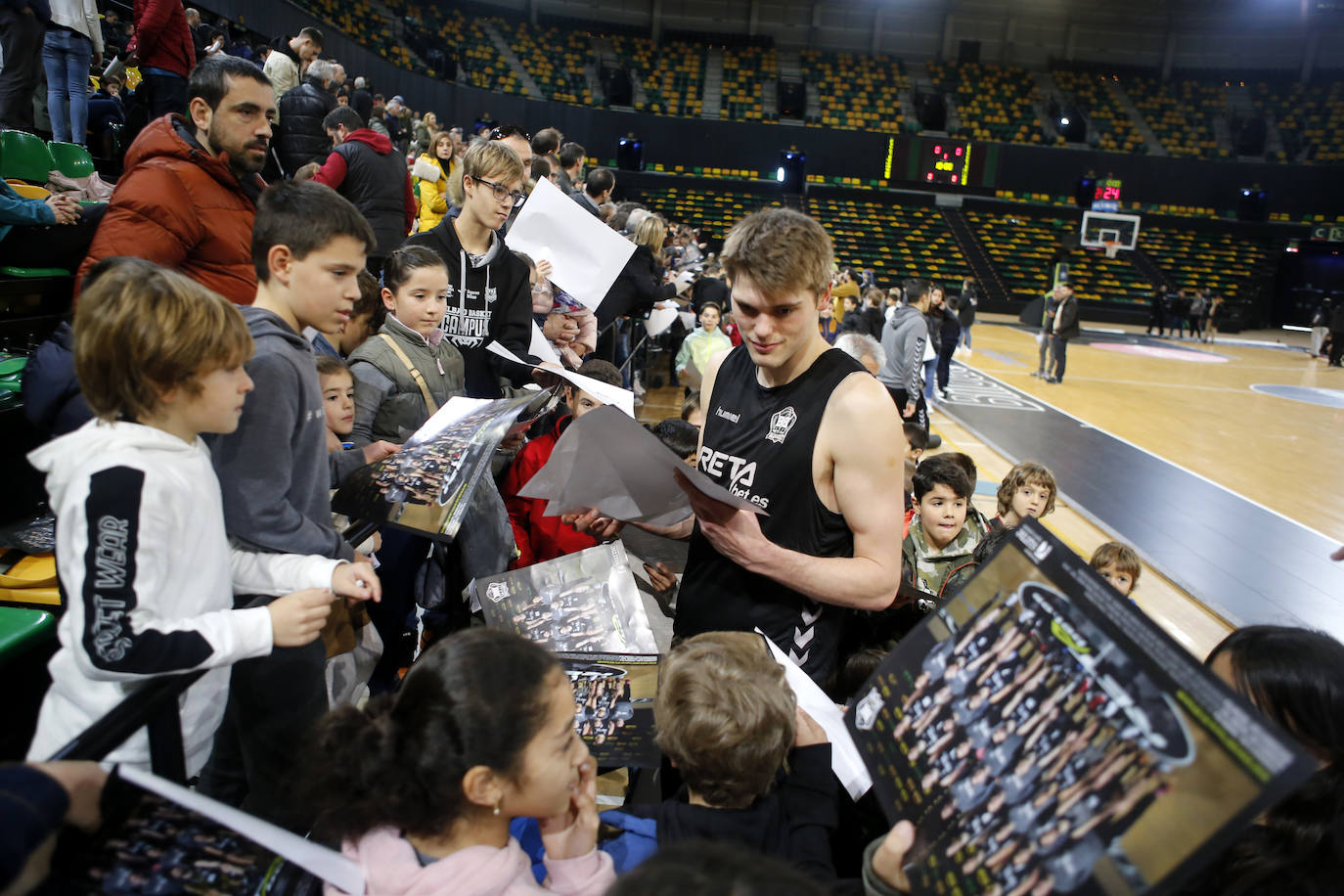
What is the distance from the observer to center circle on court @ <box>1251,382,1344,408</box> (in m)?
13.7

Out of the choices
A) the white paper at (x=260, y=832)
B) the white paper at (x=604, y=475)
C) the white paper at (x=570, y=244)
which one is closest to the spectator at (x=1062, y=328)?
the white paper at (x=570, y=244)

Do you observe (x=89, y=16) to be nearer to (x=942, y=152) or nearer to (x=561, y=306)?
(x=561, y=306)

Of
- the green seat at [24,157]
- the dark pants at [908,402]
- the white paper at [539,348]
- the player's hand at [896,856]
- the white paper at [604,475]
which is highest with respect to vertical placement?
the green seat at [24,157]

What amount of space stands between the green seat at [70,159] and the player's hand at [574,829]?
5.22 m

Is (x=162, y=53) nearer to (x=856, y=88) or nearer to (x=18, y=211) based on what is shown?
(x=18, y=211)

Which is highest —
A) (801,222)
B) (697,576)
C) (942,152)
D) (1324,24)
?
(1324,24)

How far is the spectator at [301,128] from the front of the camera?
19.0 feet

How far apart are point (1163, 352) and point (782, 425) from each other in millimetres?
20712

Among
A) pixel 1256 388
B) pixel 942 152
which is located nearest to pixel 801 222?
pixel 1256 388

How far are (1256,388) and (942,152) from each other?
13.1 m

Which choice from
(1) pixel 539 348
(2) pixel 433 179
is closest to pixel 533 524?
(1) pixel 539 348

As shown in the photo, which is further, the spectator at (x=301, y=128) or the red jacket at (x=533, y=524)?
the spectator at (x=301, y=128)

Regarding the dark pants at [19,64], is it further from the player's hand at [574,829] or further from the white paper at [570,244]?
the player's hand at [574,829]

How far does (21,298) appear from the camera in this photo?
3.29m
